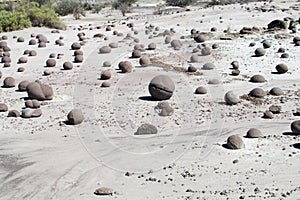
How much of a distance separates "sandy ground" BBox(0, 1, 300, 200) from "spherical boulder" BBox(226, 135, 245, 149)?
0.13 metres

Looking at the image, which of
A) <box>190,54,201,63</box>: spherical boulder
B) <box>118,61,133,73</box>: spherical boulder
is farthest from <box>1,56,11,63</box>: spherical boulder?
<box>190,54,201,63</box>: spherical boulder

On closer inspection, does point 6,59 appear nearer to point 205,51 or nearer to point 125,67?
point 125,67

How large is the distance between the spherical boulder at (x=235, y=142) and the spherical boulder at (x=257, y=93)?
4.36m

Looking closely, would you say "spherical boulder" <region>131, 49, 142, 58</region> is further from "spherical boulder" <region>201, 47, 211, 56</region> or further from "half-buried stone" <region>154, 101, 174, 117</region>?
"half-buried stone" <region>154, 101, 174, 117</region>

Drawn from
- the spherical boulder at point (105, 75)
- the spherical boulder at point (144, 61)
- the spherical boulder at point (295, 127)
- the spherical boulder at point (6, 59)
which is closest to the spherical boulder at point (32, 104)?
the spherical boulder at point (105, 75)

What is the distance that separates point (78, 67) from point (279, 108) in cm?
954

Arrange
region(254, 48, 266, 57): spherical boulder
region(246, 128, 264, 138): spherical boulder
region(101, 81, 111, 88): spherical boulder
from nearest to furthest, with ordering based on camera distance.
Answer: region(246, 128, 264, 138): spherical boulder < region(101, 81, 111, 88): spherical boulder < region(254, 48, 266, 57): spherical boulder

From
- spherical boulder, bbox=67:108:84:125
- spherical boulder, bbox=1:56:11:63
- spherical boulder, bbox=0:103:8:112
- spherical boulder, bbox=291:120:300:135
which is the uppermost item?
spherical boulder, bbox=291:120:300:135

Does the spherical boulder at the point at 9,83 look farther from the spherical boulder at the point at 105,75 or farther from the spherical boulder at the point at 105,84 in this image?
the spherical boulder at the point at 105,84

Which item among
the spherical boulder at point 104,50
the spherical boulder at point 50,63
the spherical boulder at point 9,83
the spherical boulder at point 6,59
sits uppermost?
the spherical boulder at point 9,83

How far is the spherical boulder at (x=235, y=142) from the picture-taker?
11055 millimetres

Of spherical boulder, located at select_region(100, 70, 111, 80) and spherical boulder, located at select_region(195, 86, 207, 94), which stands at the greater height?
spherical boulder, located at select_region(195, 86, 207, 94)

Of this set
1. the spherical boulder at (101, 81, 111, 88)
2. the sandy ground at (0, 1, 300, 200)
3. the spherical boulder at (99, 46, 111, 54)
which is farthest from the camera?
the spherical boulder at (99, 46, 111, 54)

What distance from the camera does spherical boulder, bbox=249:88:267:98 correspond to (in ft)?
50.2
